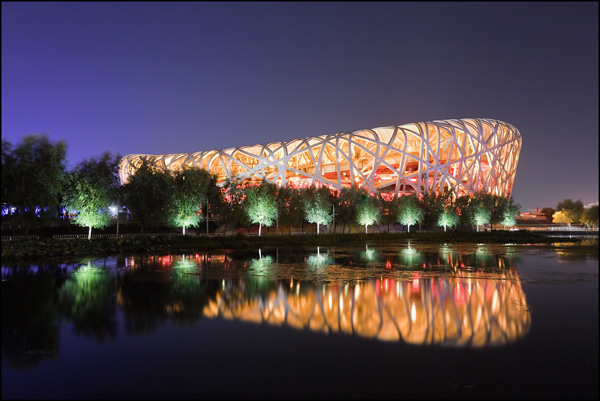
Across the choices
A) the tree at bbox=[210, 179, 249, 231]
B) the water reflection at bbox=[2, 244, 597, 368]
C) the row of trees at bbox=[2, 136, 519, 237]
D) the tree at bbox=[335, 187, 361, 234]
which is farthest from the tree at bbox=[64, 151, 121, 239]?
the tree at bbox=[335, 187, 361, 234]

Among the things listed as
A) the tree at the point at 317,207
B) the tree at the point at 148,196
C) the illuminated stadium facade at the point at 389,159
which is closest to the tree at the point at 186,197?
the tree at the point at 148,196

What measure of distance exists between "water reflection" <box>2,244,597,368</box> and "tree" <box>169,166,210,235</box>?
1773 cm

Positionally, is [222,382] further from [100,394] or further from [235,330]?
[235,330]

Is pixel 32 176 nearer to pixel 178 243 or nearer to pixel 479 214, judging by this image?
pixel 178 243

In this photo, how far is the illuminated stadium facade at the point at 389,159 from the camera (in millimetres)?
69188

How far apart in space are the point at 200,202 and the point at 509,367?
32.2 meters

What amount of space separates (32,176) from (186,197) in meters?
12.0

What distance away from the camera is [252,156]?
246ft

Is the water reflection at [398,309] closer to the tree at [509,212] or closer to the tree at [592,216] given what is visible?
the tree at [592,216]

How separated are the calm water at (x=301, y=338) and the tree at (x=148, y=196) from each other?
738 inches

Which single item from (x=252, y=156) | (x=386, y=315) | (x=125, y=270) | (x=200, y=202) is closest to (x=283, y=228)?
(x=252, y=156)

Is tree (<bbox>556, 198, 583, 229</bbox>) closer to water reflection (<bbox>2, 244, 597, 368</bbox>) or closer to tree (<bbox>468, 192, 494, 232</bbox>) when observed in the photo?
tree (<bbox>468, 192, 494, 232</bbox>)

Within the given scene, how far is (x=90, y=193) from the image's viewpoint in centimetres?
3161

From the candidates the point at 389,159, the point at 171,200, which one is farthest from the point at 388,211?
the point at 171,200
